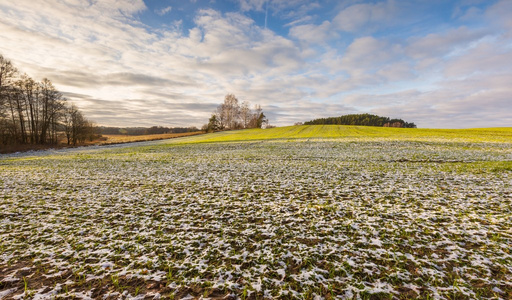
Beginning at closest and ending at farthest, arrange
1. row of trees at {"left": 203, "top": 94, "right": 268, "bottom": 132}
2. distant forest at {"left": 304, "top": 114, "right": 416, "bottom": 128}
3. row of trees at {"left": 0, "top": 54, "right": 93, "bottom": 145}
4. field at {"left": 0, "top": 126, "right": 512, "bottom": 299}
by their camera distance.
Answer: field at {"left": 0, "top": 126, "right": 512, "bottom": 299}
row of trees at {"left": 0, "top": 54, "right": 93, "bottom": 145}
row of trees at {"left": 203, "top": 94, "right": 268, "bottom": 132}
distant forest at {"left": 304, "top": 114, "right": 416, "bottom": 128}

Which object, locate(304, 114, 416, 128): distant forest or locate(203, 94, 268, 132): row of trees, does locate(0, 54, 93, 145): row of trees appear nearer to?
locate(203, 94, 268, 132): row of trees

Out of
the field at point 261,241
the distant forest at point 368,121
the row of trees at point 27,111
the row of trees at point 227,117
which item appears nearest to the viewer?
the field at point 261,241

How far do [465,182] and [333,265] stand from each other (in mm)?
12115

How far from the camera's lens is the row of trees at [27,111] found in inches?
1342

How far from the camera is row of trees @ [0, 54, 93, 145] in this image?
112 ft

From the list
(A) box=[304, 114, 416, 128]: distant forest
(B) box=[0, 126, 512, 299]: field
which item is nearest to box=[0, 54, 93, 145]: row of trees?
(B) box=[0, 126, 512, 299]: field

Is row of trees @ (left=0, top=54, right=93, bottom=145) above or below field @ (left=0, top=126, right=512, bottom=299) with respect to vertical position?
above

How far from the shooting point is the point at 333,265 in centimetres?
505

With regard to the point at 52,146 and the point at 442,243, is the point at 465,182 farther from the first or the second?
the point at 52,146

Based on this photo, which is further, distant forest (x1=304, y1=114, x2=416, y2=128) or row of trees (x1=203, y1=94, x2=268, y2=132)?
distant forest (x1=304, y1=114, x2=416, y2=128)

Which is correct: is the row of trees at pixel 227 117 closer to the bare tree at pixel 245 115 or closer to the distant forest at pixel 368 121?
the bare tree at pixel 245 115

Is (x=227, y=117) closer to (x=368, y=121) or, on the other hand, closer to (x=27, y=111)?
(x=27, y=111)

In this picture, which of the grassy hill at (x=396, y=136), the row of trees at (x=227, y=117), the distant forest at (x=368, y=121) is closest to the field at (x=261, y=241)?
the grassy hill at (x=396, y=136)

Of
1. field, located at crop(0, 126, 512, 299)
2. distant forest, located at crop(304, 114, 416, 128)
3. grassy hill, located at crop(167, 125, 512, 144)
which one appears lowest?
field, located at crop(0, 126, 512, 299)
